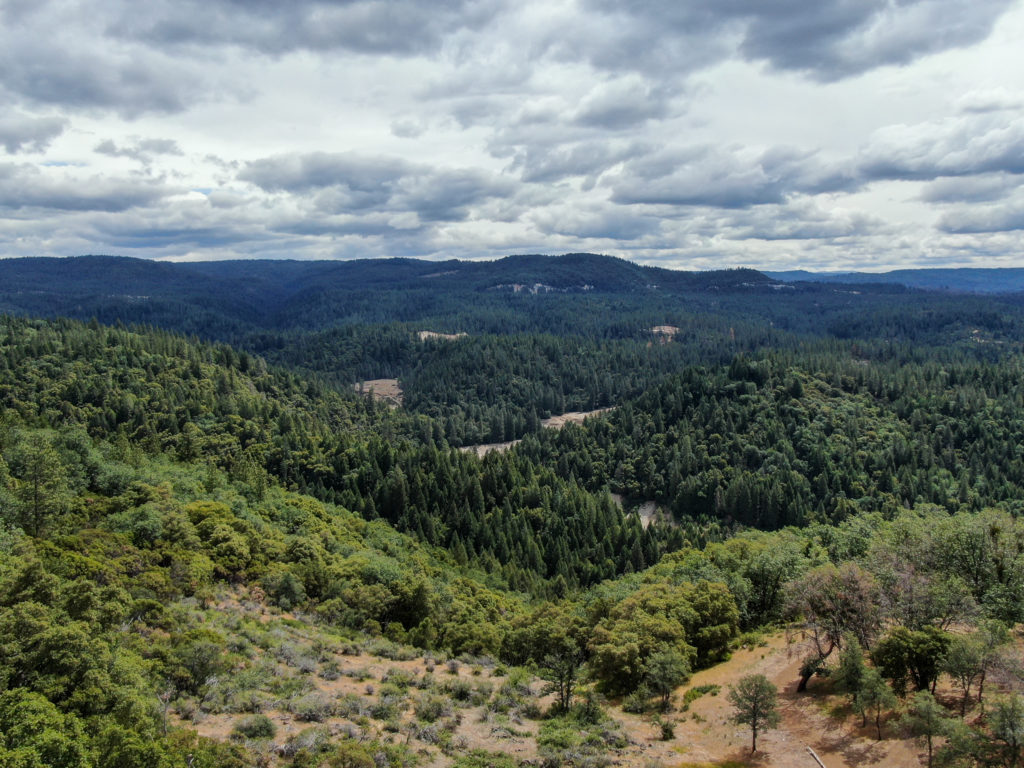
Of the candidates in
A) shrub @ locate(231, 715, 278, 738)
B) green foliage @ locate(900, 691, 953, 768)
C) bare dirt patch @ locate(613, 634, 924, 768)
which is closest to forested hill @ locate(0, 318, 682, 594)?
bare dirt patch @ locate(613, 634, 924, 768)

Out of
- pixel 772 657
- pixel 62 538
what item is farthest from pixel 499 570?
pixel 62 538

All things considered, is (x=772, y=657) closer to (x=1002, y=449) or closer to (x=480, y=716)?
(x=480, y=716)

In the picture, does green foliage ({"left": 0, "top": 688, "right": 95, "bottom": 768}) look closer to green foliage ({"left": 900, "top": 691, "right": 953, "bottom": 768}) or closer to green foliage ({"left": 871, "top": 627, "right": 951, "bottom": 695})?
green foliage ({"left": 900, "top": 691, "right": 953, "bottom": 768})

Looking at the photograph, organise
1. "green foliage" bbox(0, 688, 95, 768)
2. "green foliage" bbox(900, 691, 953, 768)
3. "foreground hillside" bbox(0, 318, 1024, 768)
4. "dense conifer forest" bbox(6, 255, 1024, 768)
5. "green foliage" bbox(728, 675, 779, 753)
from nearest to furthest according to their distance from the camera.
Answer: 1. "green foliage" bbox(0, 688, 95, 768)
2. "foreground hillside" bbox(0, 318, 1024, 768)
3. "green foliage" bbox(900, 691, 953, 768)
4. "dense conifer forest" bbox(6, 255, 1024, 768)
5. "green foliage" bbox(728, 675, 779, 753)

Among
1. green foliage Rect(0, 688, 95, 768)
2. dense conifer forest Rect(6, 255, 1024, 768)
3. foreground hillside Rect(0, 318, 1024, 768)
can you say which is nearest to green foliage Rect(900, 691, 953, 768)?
dense conifer forest Rect(6, 255, 1024, 768)

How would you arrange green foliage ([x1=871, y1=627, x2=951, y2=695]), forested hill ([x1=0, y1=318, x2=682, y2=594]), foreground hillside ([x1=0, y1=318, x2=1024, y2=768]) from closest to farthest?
foreground hillside ([x1=0, y1=318, x2=1024, y2=768]), green foliage ([x1=871, y1=627, x2=951, y2=695]), forested hill ([x1=0, y1=318, x2=682, y2=594])

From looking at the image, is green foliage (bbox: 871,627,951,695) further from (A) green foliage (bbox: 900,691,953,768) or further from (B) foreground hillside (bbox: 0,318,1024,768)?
(A) green foliage (bbox: 900,691,953,768)

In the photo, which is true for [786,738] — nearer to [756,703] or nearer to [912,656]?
[756,703]

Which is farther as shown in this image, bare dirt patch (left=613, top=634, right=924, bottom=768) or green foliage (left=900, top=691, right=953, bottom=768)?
bare dirt patch (left=613, top=634, right=924, bottom=768)

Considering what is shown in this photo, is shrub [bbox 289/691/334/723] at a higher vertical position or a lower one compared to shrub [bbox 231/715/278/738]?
lower

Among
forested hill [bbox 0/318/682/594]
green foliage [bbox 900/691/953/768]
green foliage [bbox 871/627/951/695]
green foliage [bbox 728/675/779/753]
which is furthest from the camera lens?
forested hill [bbox 0/318/682/594]

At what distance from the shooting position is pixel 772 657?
178 feet

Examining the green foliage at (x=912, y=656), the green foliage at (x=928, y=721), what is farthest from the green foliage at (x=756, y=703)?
the green foliage at (x=912, y=656)

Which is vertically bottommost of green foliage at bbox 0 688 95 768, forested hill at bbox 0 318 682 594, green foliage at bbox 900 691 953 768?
forested hill at bbox 0 318 682 594
